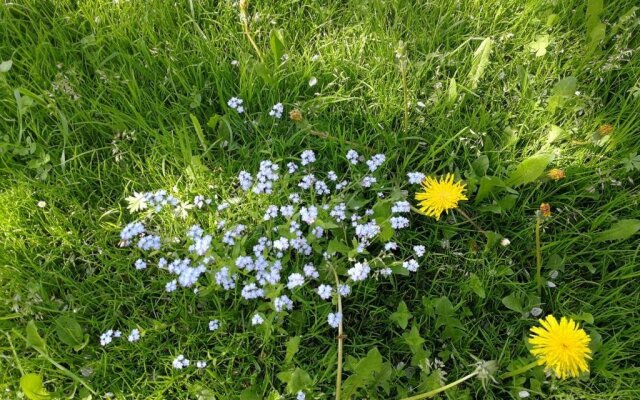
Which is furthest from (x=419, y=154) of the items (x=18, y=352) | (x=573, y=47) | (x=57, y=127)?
(x=18, y=352)

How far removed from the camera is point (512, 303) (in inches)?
72.3

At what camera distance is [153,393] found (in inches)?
69.0

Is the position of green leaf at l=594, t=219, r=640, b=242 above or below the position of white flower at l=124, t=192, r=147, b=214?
below

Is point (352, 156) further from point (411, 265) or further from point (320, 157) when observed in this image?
point (411, 265)

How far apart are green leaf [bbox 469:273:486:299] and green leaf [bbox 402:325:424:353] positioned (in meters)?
0.24

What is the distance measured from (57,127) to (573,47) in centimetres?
211

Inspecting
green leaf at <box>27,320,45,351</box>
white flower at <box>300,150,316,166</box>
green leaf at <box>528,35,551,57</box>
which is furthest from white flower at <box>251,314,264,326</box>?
green leaf at <box>528,35,551,57</box>

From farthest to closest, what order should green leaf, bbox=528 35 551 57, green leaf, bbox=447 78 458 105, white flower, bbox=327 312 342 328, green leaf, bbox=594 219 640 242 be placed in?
green leaf, bbox=528 35 551 57 → green leaf, bbox=447 78 458 105 → green leaf, bbox=594 219 640 242 → white flower, bbox=327 312 342 328

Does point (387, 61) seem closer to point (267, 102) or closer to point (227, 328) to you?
point (267, 102)

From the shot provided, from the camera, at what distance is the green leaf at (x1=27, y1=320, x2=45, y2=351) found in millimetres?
1764

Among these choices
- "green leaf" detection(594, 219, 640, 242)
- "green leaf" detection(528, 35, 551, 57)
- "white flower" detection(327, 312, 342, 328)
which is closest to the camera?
"white flower" detection(327, 312, 342, 328)

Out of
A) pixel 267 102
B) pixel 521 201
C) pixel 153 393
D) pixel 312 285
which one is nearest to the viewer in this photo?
pixel 153 393

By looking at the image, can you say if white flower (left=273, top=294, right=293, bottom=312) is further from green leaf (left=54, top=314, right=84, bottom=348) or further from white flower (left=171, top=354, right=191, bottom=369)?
green leaf (left=54, top=314, right=84, bottom=348)

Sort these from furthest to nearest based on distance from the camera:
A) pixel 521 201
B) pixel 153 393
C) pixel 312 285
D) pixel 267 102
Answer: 1. pixel 267 102
2. pixel 521 201
3. pixel 312 285
4. pixel 153 393
